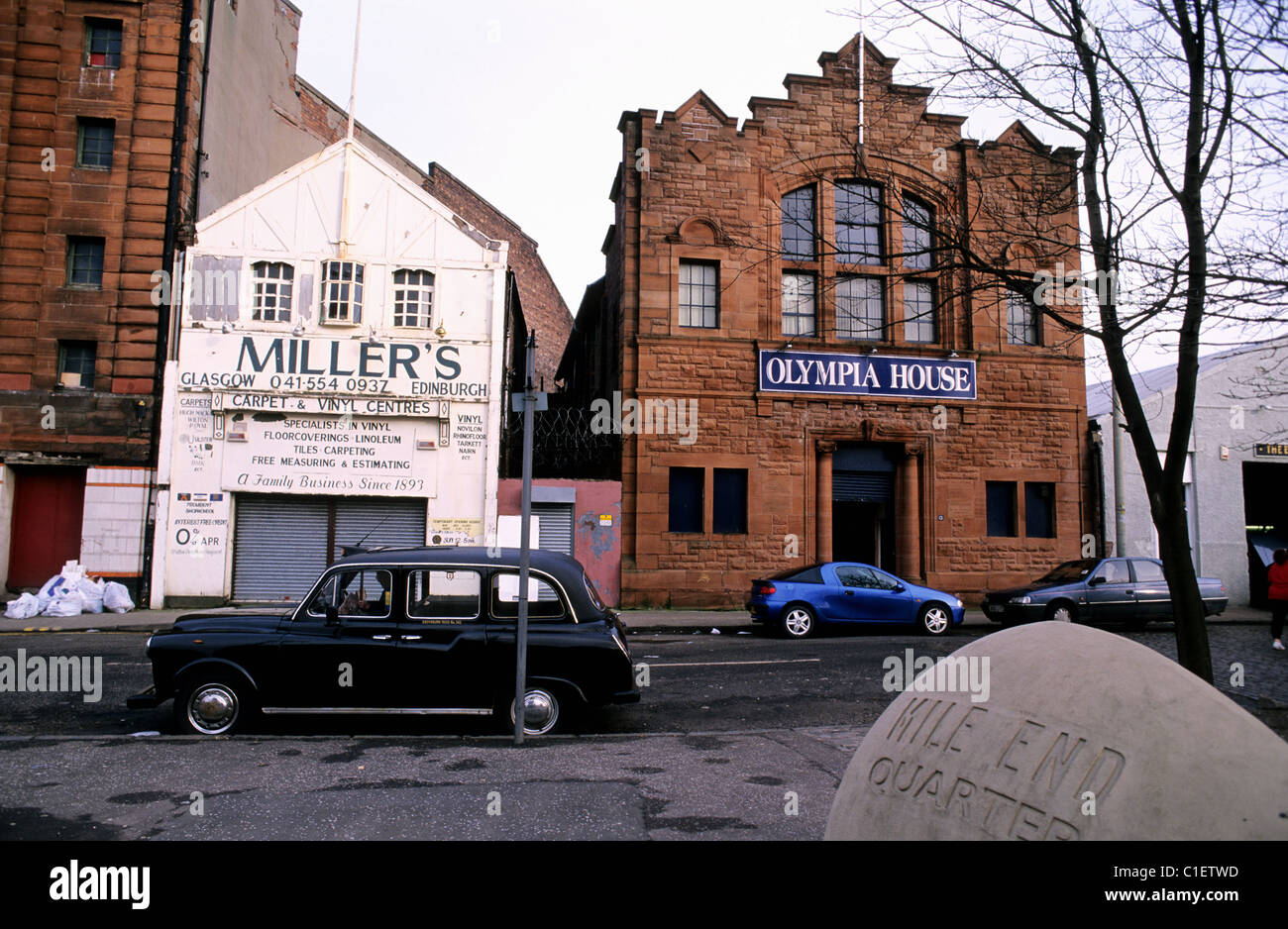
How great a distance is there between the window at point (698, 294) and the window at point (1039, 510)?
952 cm

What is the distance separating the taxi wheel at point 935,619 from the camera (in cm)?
1528

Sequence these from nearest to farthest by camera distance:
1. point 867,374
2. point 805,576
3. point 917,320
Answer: point 805,576 < point 867,374 < point 917,320

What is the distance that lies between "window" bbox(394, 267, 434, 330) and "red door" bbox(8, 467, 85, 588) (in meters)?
7.85

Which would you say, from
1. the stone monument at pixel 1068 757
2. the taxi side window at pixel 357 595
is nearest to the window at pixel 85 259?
the taxi side window at pixel 357 595

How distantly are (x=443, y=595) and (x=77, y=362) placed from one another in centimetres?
1591

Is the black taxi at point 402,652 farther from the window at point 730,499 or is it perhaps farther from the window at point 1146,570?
the window at point 1146,570

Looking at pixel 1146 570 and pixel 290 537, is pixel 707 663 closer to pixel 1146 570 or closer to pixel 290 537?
pixel 1146 570

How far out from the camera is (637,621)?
16.5m

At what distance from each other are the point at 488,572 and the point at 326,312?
13542 millimetres

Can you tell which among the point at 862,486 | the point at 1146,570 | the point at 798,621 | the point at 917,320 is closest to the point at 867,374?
the point at 917,320

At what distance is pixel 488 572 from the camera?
7328 mm

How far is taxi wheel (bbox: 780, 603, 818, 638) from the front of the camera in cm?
1480

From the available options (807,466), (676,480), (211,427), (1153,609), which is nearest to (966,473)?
(807,466)

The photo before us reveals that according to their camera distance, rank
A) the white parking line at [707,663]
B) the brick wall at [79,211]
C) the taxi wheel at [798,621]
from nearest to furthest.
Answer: the white parking line at [707,663] < the taxi wheel at [798,621] < the brick wall at [79,211]
